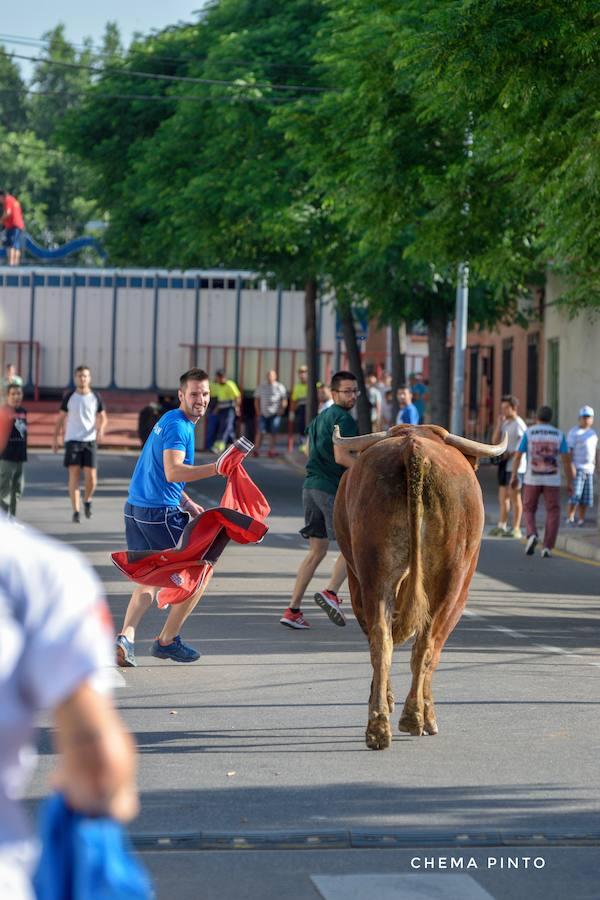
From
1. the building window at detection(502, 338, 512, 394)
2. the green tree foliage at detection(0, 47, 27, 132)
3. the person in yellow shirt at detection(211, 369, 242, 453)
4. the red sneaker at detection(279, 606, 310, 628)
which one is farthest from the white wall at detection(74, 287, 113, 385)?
the green tree foliage at detection(0, 47, 27, 132)

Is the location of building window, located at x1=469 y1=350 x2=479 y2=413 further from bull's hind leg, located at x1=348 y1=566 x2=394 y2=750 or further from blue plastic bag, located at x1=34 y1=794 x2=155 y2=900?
blue plastic bag, located at x1=34 y1=794 x2=155 y2=900

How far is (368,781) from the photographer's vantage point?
739 centimetres

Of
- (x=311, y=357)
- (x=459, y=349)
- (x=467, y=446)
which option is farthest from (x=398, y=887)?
(x=311, y=357)

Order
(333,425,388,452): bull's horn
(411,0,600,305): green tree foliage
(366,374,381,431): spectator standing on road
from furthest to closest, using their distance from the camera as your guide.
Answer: (366,374,381,431): spectator standing on road
(411,0,600,305): green tree foliage
(333,425,388,452): bull's horn

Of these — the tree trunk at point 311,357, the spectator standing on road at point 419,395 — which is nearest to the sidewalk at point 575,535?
the spectator standing on road at point 419,395

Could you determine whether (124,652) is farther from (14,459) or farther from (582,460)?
(582,460)

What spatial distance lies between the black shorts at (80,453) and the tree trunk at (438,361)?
38.8ft

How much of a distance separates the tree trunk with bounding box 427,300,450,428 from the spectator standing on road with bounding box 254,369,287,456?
375 inches

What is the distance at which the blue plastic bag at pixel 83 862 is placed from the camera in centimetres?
258

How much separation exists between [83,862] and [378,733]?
555cm

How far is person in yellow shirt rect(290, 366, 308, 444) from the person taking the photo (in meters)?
43.2

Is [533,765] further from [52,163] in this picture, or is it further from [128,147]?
[52,163]

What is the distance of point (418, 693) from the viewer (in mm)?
8352

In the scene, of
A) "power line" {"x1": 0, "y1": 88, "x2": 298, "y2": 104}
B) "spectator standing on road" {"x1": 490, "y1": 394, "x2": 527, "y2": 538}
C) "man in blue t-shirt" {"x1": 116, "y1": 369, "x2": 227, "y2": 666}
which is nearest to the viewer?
"man in blue t-shirt" {"x1": 116, "y1": 369, "x2": 227, "y2": 666}
